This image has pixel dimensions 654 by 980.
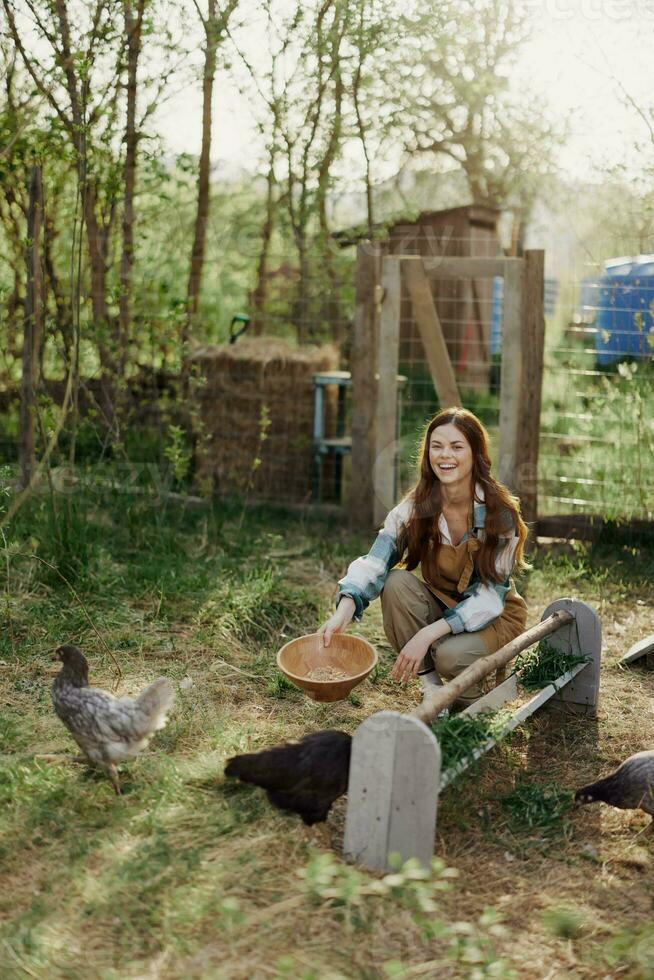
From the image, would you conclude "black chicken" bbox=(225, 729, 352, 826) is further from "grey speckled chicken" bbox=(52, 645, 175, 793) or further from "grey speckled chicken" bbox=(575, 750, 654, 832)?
"grey speckled chicken" bbox=(575, 750, 654, 832)

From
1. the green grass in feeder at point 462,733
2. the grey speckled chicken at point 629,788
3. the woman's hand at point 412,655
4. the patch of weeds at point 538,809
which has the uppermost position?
the woman's hand at point 412,655

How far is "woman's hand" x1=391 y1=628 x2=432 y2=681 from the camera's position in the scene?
337cm

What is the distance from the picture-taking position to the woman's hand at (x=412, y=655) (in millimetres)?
3371

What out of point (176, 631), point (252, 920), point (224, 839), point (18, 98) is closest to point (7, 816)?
point (224, 839)

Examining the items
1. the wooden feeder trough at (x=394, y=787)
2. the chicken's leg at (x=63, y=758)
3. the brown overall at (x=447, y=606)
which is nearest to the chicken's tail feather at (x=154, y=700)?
the chicken's leg at (x=63, y=758)

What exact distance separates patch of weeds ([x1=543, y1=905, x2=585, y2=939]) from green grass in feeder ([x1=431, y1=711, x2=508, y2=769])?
18.7 inches

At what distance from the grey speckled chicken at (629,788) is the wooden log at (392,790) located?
65cm

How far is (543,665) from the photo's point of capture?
3.89 m

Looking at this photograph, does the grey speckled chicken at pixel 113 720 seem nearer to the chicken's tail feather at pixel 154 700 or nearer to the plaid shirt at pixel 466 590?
the chicken's tail feather at pixel 154 700

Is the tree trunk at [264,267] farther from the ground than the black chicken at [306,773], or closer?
farther from the ground

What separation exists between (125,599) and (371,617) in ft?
4.19

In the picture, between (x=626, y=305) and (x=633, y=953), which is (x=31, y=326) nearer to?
(x=626, y=305)

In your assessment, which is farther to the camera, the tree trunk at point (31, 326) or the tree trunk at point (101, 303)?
the tree trunk at point (101, 303)

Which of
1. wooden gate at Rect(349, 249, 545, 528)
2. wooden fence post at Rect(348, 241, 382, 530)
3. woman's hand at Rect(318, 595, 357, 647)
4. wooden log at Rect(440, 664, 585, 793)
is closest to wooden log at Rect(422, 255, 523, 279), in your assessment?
wooden gate at Rect(349, 249, 545, 528)
